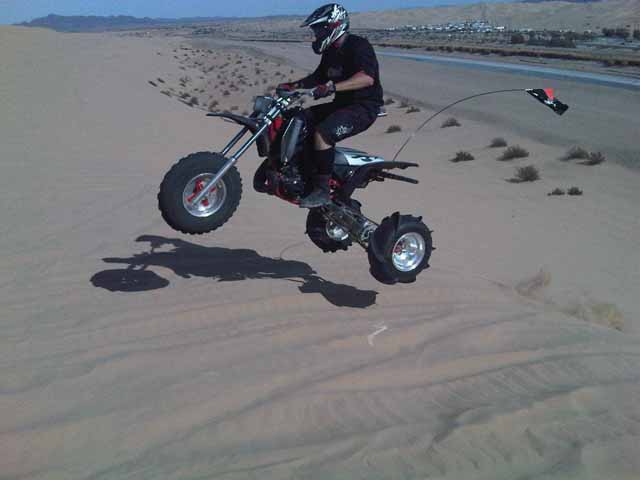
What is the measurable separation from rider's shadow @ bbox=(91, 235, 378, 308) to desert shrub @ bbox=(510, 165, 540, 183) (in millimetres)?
8718

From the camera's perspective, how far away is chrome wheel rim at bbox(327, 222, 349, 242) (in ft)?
21.4

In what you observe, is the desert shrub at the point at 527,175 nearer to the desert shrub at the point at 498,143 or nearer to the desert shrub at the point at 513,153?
the desert shrub at the point at 513,153

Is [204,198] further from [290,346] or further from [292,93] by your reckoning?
[290,346]

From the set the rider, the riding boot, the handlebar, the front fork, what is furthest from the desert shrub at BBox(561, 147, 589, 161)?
the front fork

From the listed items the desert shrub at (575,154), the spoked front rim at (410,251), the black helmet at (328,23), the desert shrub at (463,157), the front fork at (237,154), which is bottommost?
the desert shrub at (463,157)

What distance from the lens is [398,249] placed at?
5.94 meters

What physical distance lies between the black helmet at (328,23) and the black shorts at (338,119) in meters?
0.52

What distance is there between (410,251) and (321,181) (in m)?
0.98

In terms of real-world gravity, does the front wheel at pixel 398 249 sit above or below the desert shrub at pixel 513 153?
above

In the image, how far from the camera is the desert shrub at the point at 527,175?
15.0 meters

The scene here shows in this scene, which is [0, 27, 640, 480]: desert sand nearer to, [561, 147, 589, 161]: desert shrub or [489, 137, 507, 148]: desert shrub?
[561, 147, 589, 161]: desert shrub

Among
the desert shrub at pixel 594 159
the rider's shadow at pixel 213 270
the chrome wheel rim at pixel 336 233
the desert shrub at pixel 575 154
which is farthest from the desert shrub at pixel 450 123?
the chrome wheel rim at pixel 336 233

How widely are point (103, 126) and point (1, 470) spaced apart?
1391cm

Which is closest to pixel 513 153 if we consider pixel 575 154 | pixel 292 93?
pixel 575 154
